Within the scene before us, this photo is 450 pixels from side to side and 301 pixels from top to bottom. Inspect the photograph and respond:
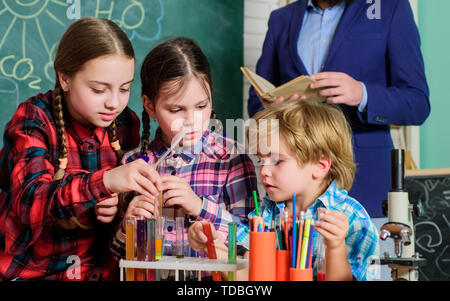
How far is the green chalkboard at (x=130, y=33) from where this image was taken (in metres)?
2.23

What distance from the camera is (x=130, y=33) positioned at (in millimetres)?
2498

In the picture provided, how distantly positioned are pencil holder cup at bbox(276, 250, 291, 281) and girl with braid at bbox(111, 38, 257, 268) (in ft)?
1.41

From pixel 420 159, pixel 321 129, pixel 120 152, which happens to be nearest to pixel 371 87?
pixel 321 129

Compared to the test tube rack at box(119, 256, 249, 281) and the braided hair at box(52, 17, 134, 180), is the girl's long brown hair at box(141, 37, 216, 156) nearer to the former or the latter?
the braided hair at box(52, 17, 134, 180)

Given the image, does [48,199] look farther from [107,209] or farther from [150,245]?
[150,245]

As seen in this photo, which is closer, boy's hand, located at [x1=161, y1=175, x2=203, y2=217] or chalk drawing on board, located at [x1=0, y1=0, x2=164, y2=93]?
boy's hand, located at [x1=161, y1=175, x2=203, y2=217]

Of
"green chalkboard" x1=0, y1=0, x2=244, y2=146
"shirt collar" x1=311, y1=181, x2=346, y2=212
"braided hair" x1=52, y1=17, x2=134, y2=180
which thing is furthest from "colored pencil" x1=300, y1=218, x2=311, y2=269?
"green chalkboard" x1=0, y1=0, x2=244, y2=146

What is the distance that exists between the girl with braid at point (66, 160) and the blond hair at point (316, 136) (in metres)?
0.41

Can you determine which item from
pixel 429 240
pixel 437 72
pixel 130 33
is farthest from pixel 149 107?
pixel 437 72

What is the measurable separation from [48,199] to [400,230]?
2.56 ft

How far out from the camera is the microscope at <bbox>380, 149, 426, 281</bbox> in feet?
3.42

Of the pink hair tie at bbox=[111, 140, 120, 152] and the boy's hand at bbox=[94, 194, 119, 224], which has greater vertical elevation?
the pink hair tie at bbox=[111, 140, 120, 152]

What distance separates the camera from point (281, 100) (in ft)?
5.62

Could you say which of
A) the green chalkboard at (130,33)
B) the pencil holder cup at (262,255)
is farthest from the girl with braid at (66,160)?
the green chalkboard at (130,33)
